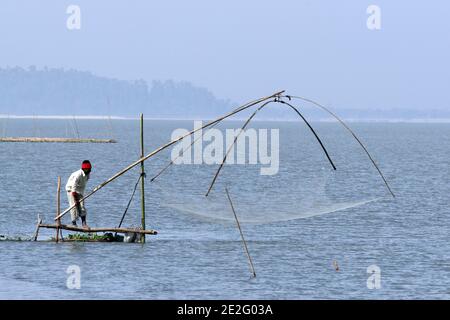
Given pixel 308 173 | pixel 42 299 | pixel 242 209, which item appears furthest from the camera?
pixel 308 173

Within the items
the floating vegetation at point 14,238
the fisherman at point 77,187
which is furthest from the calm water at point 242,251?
the fisherman at point 77,187

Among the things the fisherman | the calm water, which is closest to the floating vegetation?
the calm water

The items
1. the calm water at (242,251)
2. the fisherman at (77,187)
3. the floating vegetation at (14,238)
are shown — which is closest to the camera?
the calm water at (242,251)

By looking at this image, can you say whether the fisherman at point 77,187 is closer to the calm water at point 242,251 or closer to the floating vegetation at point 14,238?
the calm water at point 242,251

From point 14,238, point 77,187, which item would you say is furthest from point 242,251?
point 14,238

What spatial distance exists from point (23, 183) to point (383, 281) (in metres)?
34.4

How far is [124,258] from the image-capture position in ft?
91.1

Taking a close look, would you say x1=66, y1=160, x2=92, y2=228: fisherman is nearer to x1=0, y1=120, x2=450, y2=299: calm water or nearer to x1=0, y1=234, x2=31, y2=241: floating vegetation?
x1=0, y1=120, x2=450, y2=299: calm water

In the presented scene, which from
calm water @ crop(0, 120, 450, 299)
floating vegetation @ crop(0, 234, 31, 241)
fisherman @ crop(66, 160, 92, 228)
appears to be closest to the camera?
calm water @ crop(0, 120, 450, 299)

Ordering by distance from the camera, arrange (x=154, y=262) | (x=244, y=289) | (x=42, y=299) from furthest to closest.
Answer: (x=154, y=262)
(x=244, y=289)
(x=42, y=299)
